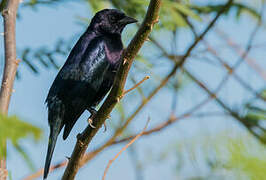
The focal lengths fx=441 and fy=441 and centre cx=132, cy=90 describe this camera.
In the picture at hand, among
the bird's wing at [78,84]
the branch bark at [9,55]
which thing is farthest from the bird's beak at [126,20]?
the branch bark at [9,55]

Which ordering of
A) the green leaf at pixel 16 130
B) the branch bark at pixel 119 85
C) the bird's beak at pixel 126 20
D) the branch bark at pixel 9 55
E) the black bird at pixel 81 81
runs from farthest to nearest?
the bird's beak at pixel 126 20, the black bird at pixel 81 81, the branch bark at pixel 9 55, the branch bark at pixel 119 85, the green leaf at pixel 16 130

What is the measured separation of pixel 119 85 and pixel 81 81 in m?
1.65

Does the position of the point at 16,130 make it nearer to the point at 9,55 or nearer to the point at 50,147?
the point at 9,55

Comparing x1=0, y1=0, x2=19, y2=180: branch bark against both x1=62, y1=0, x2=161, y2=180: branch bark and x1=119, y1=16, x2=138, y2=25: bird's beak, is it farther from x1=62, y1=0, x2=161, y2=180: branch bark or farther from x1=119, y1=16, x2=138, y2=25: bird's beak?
x1=119, y1=16, x2=138, y2=25: bird's beak

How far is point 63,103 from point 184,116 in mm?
1036

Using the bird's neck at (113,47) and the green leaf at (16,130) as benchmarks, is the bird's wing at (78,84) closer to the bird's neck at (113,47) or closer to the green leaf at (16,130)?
the bird's neck at (113,47)

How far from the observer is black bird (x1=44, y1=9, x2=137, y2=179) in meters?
3.53

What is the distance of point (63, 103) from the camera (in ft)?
11.7

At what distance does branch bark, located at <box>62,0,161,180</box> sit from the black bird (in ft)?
3.61

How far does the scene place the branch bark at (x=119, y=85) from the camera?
1875 millimetres

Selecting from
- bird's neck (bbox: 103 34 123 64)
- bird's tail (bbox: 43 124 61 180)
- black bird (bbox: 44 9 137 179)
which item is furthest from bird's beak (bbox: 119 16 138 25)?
bird's tail (bbox: 43 124 61 180)

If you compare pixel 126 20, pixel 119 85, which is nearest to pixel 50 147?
pixel 119 85

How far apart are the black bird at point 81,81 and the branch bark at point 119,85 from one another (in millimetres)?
1099

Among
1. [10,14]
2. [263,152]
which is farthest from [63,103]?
Result: [263,152]
